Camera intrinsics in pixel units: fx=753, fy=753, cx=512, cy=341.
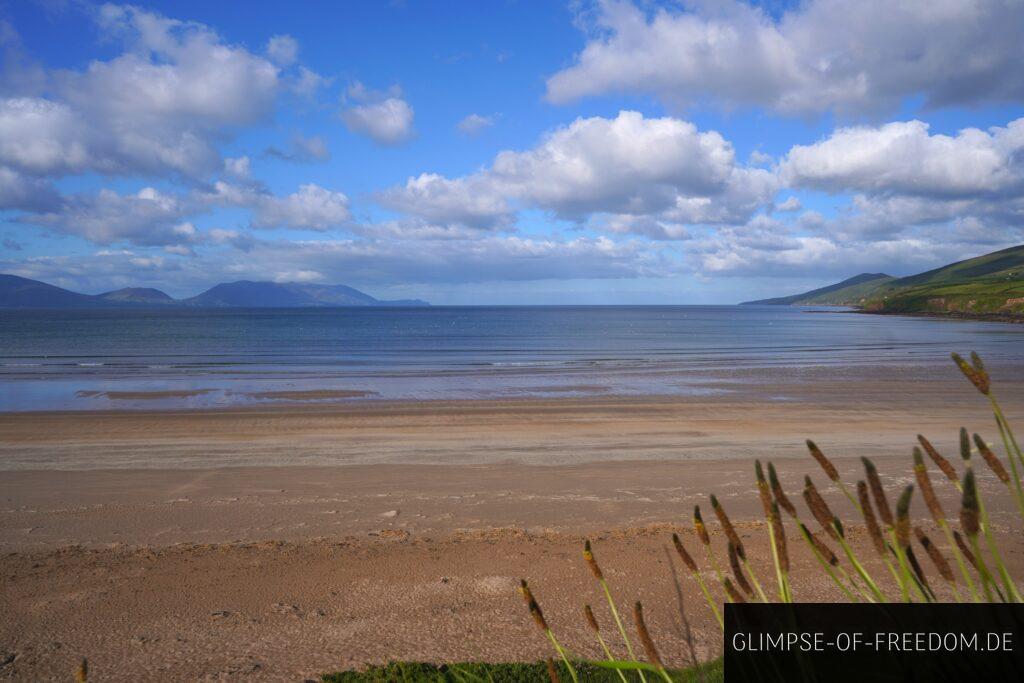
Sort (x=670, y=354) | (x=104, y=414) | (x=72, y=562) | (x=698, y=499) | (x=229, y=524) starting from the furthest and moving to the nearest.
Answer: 1. (x=670, y=354)
2. (x=104, y=414)
3. (x=698, y=499)
4. (x=229, y=524)
5. (x=72, y=562)

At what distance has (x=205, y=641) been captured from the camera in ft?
19.1

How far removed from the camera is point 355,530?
877 centimetres

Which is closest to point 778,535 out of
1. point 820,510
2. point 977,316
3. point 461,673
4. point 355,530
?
point 820,510

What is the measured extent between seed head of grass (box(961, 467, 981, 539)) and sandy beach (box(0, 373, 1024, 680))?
4.19 m

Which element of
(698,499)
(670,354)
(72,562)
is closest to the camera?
(72,562)

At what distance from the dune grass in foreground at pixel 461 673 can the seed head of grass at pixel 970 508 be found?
3471 mm

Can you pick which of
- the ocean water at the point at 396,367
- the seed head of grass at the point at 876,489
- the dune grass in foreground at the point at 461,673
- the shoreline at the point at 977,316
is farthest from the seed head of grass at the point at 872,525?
the shoreline at the point at 977,316

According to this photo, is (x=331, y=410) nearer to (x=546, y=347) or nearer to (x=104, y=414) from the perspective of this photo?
(x=104, y=414)

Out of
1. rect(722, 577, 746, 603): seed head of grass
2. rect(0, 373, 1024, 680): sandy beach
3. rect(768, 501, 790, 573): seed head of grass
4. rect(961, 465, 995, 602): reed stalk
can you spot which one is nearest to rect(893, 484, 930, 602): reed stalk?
rect(961, 465, 995, 602): reed stalk

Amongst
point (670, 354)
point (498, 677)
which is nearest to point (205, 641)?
point (498, 677)

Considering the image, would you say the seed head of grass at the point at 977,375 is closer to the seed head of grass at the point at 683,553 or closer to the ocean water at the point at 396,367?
the seed head of grass at the point at 683,553

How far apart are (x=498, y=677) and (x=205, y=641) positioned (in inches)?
95.9

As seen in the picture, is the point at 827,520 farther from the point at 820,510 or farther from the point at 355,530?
the point at 355,530

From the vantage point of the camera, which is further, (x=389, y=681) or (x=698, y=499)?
(x=698, y=499)
